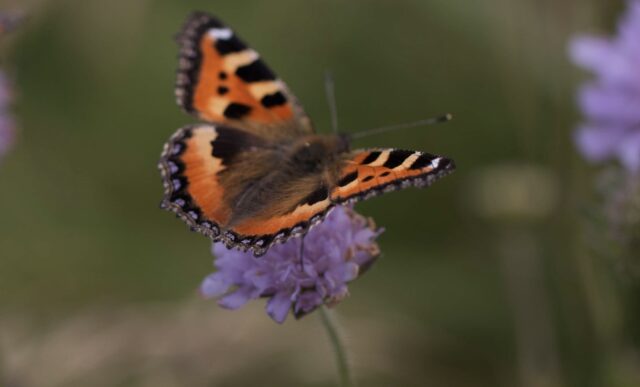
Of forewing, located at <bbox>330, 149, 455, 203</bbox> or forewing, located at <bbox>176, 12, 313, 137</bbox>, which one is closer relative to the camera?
forewing, located at <bbox>330, 149, 455, 203</bbox>

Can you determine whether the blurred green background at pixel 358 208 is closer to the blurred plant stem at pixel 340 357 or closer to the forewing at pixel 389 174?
the blurred plant stem at pixel 340 357

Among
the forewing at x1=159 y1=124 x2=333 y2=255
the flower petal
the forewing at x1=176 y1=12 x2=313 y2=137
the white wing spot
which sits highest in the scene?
the white wing spot

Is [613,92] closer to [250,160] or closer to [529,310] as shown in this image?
[529,310]

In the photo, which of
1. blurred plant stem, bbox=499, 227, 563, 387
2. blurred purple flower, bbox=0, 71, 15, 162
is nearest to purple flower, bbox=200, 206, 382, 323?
blurred plant stem, bbox=499, 227, 563, 387

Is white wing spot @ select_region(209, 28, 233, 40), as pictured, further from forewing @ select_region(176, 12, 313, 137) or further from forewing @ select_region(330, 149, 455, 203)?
forewing @ select_region(330, 149, 455, 203)

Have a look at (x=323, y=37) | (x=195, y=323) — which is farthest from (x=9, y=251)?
(x=323, y=37)

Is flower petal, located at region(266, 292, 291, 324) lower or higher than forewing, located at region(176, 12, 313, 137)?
lower

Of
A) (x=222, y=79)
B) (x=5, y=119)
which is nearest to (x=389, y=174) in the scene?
(x=222, y=79)
